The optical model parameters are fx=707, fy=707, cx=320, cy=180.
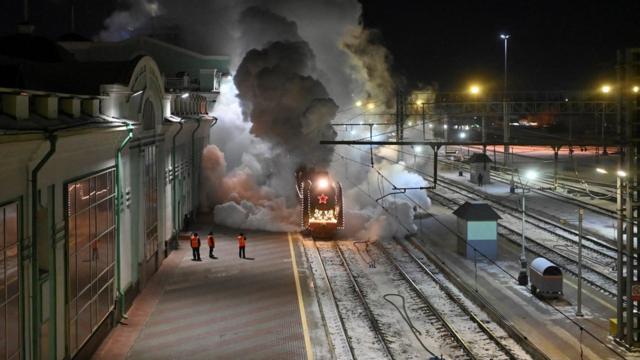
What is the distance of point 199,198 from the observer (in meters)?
44.5

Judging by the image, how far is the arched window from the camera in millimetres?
24328

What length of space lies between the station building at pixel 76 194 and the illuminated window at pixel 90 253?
0.03 metres

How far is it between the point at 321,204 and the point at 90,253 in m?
17.3

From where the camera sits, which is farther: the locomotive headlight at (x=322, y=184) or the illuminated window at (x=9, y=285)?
the locomotive headlight at (x=322, y=184)

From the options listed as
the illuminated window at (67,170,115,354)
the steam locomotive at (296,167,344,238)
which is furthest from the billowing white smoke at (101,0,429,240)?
the illuminated window at (67,170,115,354)

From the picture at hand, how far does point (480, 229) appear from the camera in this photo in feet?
98.7

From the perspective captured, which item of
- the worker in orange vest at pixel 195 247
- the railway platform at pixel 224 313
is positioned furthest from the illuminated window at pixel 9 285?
→ the worker in orange vest at pixel 195 247

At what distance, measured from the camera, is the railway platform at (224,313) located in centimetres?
1811

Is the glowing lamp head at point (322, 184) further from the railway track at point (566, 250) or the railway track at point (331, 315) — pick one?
the railway track at point (566, 250)

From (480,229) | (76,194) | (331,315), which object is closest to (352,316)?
(331,315)

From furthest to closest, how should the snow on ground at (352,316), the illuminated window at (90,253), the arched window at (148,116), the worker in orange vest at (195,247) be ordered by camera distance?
1. the worker in orange vest at (195,247)
2. the arched window at (148,116)
3. the snow on ground at (352,316)
4. the illuminated window at (90,253)

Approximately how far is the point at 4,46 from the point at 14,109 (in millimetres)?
22252

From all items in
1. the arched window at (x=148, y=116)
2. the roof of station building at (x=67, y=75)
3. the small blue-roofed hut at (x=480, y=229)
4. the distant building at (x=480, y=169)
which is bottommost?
the small blue-roofed hut at (x=480, y=229)

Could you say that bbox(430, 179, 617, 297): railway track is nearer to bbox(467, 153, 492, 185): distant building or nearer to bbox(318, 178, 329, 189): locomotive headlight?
bbox(318, 178, 329, 189): locomotive headlight
